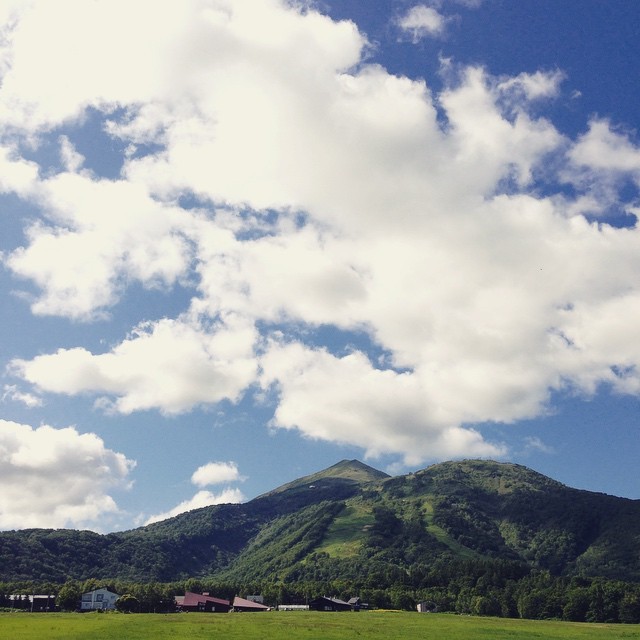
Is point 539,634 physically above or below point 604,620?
above

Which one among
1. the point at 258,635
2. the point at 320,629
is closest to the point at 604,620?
the point at 320,629

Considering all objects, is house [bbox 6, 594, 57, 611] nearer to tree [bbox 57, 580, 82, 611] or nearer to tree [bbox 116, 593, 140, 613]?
tree [bbox 57, 580, 82, 611]

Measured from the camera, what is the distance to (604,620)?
200 meters

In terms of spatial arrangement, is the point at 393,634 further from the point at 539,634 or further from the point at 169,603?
the point at 169,603

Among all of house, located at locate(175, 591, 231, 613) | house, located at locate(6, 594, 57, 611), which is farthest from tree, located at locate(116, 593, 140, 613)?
house, located at locate(6, 594, 57, 611)

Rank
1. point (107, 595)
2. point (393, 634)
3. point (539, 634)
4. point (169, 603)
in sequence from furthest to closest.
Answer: point (107, 595)
point (169, 603)
point (539, 634)
point (393, 634)

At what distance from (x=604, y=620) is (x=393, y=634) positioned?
145 meters

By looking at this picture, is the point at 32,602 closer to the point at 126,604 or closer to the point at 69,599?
the point at 69,599

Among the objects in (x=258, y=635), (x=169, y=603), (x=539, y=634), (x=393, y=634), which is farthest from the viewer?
(x=169, y=603)

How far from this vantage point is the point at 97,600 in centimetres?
19112

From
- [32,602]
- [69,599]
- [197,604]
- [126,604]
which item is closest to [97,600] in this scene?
[69,599]

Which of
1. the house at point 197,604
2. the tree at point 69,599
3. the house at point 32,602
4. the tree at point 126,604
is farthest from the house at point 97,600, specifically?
the tree at point 126,604

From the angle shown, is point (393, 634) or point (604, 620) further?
point (604, 620)

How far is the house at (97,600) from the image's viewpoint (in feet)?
612
